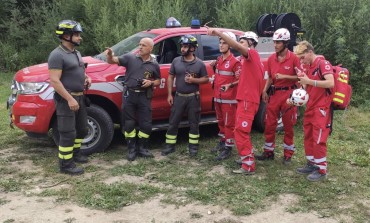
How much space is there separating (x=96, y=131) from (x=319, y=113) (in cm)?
308

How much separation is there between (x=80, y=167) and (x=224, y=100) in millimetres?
2146

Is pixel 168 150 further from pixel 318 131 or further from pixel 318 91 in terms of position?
pixel 318 91

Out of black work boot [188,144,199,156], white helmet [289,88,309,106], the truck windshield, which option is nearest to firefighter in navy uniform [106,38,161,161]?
black work boot [188,144,199,156]

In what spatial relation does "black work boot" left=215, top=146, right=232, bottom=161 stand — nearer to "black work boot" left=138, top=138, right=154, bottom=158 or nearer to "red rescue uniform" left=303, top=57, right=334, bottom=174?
"black work boot" left=138, top=138, right=154, bottom=158

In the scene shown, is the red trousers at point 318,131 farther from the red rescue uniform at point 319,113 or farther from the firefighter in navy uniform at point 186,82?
the firefighter in navy uniform at point 186,82

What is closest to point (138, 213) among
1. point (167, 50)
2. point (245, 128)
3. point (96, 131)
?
point (245, 128)

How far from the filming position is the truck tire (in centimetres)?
588

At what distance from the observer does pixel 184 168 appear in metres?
5.59

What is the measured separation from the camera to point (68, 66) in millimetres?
5016

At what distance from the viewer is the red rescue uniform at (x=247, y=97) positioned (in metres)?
5.11

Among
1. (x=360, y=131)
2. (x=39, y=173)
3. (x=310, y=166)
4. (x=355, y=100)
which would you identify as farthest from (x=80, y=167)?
(x=355, y=100)

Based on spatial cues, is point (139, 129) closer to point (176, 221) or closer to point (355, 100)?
point (176, 221)

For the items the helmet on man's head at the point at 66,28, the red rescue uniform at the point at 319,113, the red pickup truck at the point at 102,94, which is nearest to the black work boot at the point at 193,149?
the red pickup truck at the point at 102,94

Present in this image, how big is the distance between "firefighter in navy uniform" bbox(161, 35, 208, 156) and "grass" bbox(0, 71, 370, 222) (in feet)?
1.96
